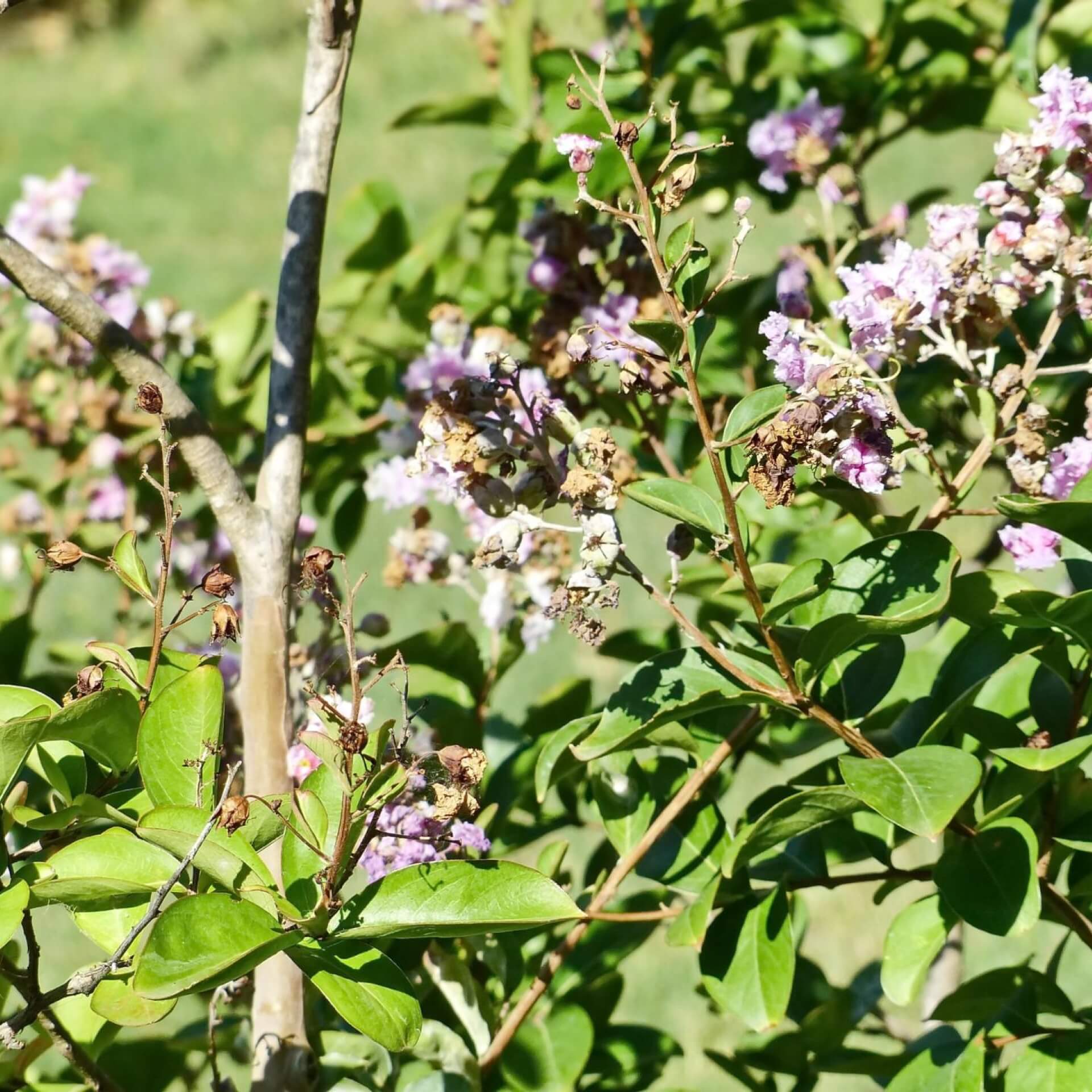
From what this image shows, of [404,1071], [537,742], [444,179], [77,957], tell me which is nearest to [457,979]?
[404,1071]

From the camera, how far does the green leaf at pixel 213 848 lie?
0.58 metres

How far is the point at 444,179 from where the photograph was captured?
18.5ft

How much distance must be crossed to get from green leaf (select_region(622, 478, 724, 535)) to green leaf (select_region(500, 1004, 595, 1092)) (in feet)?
1.20

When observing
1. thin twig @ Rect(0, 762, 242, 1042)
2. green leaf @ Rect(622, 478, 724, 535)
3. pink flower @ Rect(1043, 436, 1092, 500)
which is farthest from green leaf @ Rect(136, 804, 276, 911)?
pink flower @ Rect(1043, 436, 1092, 500)

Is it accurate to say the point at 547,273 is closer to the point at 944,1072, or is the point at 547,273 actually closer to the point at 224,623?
the point at 224,623

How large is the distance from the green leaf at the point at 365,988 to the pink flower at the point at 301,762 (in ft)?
0.59

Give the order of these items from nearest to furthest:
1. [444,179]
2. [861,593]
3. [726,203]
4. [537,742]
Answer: [861,593] < [537,742] < [726,203] < [444,179]

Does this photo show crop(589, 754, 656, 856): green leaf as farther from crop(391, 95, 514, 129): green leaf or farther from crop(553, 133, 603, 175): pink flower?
crop(391, 95, 514, 129): green leaf

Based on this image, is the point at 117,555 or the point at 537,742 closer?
the point at 117,555

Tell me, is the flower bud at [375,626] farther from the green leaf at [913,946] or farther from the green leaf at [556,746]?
the green leaf at [913,946]

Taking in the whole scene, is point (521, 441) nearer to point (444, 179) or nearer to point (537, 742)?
point (537, 742)

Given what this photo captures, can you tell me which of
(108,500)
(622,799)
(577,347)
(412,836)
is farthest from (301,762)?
(108,500)

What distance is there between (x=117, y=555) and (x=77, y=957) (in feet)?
6.51

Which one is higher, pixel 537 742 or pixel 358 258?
pixel 358 258
